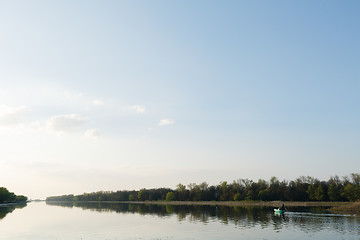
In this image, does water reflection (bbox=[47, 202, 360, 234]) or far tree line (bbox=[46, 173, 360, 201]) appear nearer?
water reflection (bbox=[47, 202, 360, 234])

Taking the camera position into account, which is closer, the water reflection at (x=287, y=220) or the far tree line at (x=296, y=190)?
the water reflection at (x=287, y=220)

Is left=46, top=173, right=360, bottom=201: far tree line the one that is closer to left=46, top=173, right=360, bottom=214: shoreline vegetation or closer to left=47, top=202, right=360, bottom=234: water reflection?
left=46, top=173, right=360, bottom=214: shoreline vegetation

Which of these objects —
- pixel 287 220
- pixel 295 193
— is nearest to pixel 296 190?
pixel 295 193

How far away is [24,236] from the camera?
51.4 m

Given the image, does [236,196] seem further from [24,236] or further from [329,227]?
[24,236]

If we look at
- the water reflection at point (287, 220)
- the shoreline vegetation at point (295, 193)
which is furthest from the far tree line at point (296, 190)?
the water reflection at point (287, 220)

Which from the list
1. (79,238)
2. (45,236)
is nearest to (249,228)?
(79,238)

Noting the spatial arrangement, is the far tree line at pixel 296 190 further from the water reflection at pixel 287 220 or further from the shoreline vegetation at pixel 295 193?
the water reflection at pixel 287 220

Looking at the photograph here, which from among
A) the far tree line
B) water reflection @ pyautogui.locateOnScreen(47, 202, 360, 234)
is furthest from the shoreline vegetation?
water reflection @ pyautogui.locateOnScreen(47, 202, 360, 234)

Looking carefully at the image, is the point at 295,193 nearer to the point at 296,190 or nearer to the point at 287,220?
the point at 296,190

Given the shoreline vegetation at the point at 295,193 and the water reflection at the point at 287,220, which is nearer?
the water reflection at the point at 287,220

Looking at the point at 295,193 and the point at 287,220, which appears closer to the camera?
the point at 287,220

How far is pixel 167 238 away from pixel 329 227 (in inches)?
1136

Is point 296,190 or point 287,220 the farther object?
point 296,190
